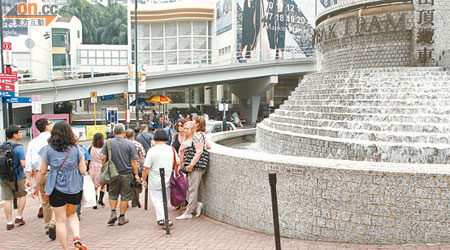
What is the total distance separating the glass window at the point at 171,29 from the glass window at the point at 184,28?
0.71 metres

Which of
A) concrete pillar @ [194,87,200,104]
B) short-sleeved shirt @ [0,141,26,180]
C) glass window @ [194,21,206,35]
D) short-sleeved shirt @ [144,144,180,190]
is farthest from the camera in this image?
concrete pillar @ [194,87,200,104]

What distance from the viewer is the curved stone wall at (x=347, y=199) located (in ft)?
15.0

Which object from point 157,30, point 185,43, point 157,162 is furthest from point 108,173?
point 157,30

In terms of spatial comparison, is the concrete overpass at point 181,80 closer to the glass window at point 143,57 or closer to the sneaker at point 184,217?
the glass window at point 143,57

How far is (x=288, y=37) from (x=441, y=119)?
37.1 metres

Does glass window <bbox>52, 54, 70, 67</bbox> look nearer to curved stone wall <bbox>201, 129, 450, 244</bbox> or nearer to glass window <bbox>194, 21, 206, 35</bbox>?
glass window <bbox>194, 21, 206, 35</bbox>

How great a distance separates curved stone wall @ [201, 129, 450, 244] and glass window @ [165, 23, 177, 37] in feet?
145

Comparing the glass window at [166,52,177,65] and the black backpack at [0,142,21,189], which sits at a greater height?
the glass window at [166,52,177,65]

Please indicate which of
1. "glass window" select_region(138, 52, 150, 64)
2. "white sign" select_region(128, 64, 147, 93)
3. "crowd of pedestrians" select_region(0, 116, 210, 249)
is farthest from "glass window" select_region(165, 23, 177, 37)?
"crowd of pedestrians" select_region(0, 116, 210, 249)

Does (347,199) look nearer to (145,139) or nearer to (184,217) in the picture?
(184,217)

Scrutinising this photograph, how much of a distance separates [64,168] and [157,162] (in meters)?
1.55

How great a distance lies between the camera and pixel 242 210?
233 inches

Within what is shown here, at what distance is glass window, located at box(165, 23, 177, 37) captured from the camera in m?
48.0

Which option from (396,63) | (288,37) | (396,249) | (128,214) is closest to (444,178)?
(396,249)
